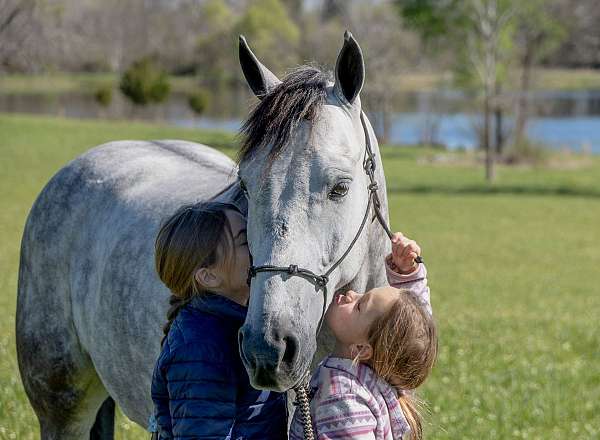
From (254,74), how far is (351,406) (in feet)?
3.57

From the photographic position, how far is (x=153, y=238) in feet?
11.6

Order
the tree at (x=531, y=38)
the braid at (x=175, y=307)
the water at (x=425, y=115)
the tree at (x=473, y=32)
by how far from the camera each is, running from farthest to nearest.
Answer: the water at (x=425, y=115), the tree at (x=531, y=38), the tree at (x=473, y=32), the braid at (x=175, y=307)

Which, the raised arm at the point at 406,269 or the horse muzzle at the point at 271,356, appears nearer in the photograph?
the horse muzzle at the point at 271,356

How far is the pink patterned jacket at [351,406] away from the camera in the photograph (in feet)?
7.61

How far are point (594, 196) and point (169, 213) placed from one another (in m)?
22.4

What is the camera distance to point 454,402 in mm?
5527

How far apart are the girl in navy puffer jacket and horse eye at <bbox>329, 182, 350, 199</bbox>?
0.30m

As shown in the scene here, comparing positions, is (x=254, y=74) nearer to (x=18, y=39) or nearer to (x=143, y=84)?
(x=18, y=39)

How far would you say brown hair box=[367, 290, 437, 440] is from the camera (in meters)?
2.33

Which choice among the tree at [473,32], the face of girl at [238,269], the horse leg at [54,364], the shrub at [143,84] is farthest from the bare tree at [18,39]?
the face of girl at [238,269]

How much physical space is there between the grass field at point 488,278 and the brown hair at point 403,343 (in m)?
1.11

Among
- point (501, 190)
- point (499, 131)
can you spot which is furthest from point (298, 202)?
point (499, 131)

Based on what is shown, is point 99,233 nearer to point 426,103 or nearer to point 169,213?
point 169,213

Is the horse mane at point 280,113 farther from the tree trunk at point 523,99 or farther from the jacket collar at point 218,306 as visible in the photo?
the tree trunk at point 523,99
